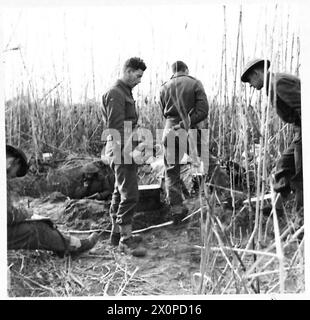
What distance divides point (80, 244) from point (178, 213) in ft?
1.92

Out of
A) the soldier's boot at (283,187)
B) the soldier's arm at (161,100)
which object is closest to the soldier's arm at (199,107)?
the soldier's arm at (161,100)

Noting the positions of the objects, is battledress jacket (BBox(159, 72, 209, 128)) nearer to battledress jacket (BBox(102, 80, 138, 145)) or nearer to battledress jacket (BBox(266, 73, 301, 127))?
battledress jacket (BBox(102, 80, 138, 145))

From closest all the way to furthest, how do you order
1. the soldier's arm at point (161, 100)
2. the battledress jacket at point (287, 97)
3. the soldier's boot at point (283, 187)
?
the battledress jacket at point (287, 97), the soldier's boot at point (283, 187), the soldier's arm at point (161, 100)

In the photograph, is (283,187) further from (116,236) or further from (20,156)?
(20,156)

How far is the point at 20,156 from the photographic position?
10.0ft

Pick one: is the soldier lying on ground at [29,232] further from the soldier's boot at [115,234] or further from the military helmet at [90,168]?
the military helmet at [90,168]

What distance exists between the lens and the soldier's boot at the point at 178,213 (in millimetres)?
3090

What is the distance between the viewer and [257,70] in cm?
302

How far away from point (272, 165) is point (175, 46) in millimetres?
886

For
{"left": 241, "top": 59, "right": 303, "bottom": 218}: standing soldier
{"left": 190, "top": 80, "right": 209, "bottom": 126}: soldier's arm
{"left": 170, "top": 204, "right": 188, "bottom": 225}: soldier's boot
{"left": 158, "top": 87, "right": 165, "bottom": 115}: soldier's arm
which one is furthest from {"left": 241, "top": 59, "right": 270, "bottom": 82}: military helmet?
{"left": 170, "top": 204, "right": 188, "bottom": 225}: soldier's boot

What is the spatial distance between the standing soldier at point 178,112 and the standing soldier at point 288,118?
30 centimetres
